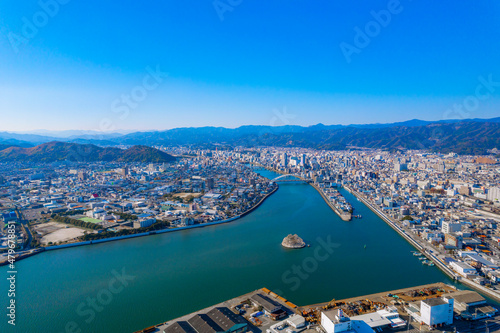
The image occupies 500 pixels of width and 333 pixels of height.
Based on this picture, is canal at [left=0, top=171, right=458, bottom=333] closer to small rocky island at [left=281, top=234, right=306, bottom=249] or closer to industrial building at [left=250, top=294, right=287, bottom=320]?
small rocky island at [left=281, top=234, right=306, bottom=249]

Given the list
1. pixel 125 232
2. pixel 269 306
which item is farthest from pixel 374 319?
pixel 125 232

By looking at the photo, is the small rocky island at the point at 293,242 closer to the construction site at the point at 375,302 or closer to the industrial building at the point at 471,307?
the construction site at the point at 375,302

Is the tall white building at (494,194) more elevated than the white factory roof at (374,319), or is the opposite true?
the tall white building at (494,194)

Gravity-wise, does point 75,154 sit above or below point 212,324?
above

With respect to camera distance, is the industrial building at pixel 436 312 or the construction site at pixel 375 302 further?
the construction site at pixel 375 302

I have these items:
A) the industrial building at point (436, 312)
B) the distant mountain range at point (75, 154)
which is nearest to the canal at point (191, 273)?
the industrial building at point (436, 312)

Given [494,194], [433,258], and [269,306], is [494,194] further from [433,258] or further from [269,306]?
[269,306]
